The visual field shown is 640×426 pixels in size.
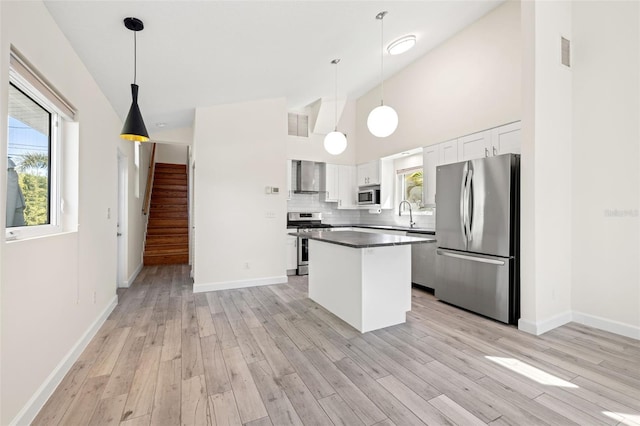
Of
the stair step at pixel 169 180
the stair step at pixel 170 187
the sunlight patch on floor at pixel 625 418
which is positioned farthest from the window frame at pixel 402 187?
the stair step at pixel 169 180

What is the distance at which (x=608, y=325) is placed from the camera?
2.90 metres

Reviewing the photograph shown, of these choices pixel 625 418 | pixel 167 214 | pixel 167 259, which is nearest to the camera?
pixel 625 418

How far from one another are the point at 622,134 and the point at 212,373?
430 centimetres

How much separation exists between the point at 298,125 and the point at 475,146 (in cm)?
348

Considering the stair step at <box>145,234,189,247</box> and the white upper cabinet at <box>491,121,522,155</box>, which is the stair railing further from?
the white upper cabinet at <box>491,121,522,155</box>

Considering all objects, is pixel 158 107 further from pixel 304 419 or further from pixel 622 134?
pixel 622 134

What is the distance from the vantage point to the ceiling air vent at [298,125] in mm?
6035

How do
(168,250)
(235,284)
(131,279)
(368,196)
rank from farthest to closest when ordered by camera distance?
(168,250) → (368,196) → (131,279) → (235,284)

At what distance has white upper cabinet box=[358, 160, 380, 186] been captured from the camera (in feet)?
18.8

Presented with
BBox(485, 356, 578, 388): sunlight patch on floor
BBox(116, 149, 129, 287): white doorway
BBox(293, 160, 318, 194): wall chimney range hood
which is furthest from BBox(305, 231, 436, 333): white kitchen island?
BBox(116, 149, 129, 287): white doorway

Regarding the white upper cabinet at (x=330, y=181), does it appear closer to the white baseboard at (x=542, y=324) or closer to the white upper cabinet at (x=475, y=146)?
the white upper cabinet at (x=475, y=146)

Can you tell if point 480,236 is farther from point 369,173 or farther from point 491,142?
point 369,173

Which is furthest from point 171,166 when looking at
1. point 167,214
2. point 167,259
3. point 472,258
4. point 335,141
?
point 472,258

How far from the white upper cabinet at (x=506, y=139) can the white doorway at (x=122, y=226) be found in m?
5.35
